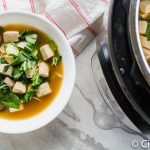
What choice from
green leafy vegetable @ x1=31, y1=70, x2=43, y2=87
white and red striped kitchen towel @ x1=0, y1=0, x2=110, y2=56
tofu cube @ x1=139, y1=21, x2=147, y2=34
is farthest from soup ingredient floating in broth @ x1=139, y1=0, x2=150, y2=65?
green leafy vegetable @ x1=31, y1=70, x2=43, y2=87

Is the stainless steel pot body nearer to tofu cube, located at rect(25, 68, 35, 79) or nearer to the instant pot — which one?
the instant pot

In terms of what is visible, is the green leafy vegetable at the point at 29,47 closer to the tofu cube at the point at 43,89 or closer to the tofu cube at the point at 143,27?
the tofu cube at the point at 43,89

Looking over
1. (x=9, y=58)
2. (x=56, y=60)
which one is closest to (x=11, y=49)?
(x=9, y=58)

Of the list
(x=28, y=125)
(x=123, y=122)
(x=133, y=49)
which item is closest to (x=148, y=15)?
(x=133, y=49)

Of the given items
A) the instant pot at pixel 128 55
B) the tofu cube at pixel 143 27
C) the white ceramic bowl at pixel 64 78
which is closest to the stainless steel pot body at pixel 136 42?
the instant pot at pixel 128 55

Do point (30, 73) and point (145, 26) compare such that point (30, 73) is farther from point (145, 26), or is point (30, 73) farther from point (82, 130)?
point (145, 26)

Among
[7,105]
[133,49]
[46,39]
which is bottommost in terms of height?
[7,105]

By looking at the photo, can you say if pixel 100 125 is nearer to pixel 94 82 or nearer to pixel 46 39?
pixel 94 82
